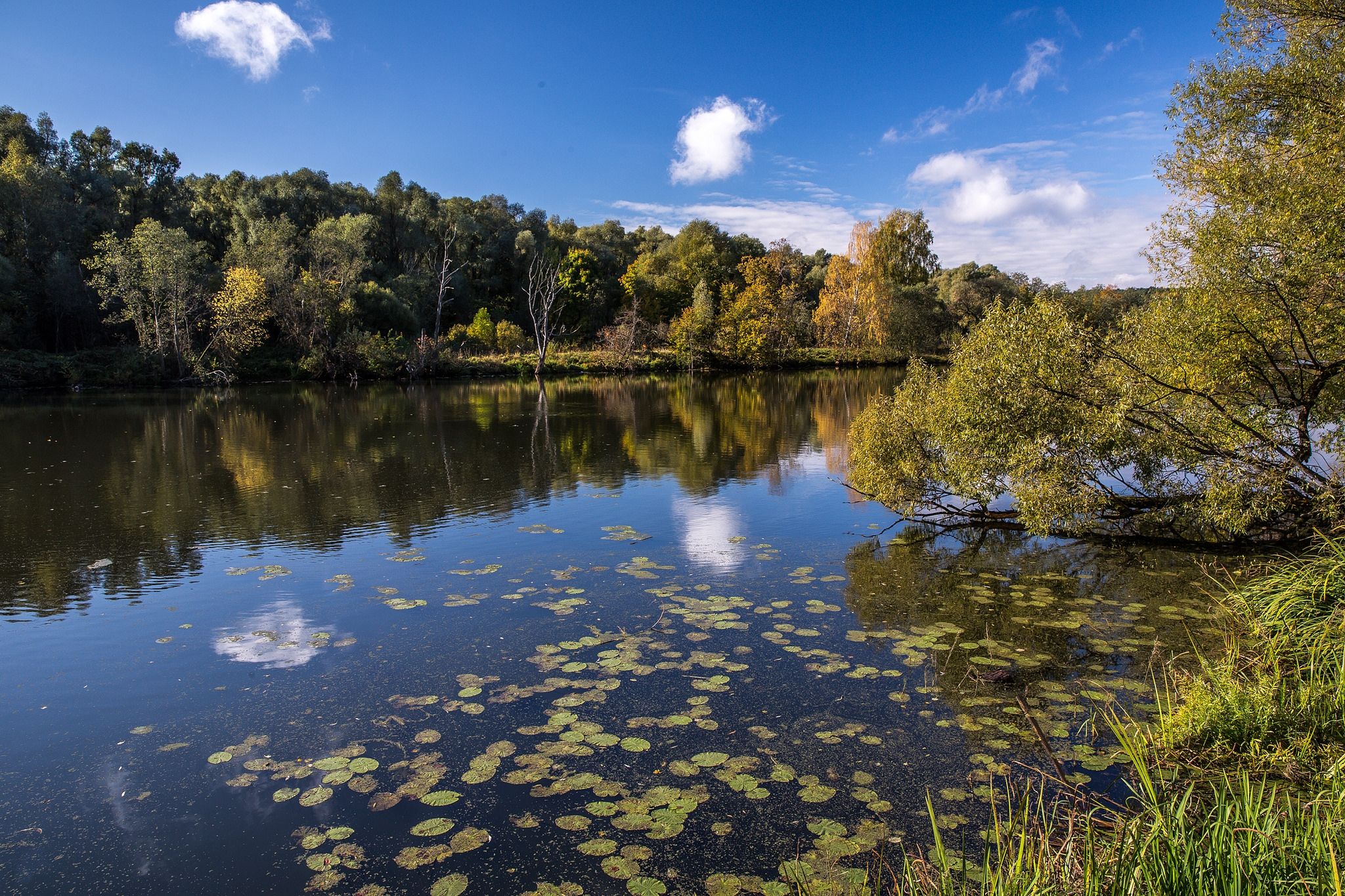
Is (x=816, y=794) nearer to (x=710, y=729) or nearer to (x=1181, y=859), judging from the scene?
(x=710, y=729)

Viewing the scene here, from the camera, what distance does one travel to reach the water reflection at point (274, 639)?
26.6ft

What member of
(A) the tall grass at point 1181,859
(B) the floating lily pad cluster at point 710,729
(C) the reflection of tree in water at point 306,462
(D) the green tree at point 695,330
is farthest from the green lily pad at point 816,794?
(D) the green tree at point 695,330

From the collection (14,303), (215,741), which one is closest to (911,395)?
(215,741)

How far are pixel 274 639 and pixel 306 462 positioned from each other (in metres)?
12.6

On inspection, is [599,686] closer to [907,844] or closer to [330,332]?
[907,844]

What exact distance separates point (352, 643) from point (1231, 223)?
12371mm

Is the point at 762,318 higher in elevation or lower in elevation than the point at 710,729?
higher

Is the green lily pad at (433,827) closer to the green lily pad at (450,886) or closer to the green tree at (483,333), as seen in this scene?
the green lily pad at (450,886)

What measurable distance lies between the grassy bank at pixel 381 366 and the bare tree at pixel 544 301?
1.56 metres

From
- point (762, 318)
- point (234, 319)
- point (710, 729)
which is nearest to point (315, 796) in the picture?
point (710, 729)

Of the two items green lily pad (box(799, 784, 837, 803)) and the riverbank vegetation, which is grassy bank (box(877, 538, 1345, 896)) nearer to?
the riverbank vegetation

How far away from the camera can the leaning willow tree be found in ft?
33.0

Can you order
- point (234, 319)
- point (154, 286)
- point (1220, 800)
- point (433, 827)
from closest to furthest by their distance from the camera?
point (1220, 800) → point (433, 827) → point (154, 286) → point (234, 319)

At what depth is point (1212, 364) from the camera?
10656mm
